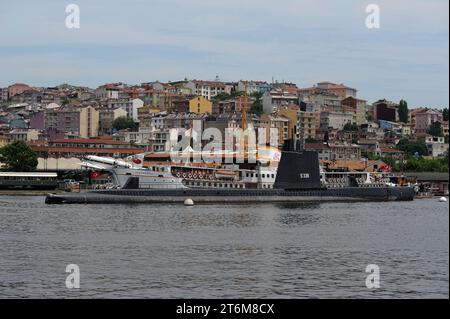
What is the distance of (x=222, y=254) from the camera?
106 feet

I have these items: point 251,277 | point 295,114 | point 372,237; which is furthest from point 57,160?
point 251,277

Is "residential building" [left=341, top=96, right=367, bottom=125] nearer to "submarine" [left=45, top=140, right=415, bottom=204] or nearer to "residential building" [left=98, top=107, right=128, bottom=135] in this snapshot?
"residential building" [left=98, top=107, right=128, bottom=135]

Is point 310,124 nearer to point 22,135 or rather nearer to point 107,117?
point 107,117

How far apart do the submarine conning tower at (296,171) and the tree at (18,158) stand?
4835 centimetres

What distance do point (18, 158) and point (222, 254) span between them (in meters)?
77.3

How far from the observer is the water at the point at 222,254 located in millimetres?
25125

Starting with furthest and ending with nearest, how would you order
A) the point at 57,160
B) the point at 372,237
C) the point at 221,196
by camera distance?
the point at 57,160 < the point at 221,196 < the point at 372,237

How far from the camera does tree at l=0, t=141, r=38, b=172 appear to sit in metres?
106

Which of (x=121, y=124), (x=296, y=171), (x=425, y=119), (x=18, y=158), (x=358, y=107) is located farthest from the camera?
(x=358, y=107)

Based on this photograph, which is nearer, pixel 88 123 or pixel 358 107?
pixel 88 123

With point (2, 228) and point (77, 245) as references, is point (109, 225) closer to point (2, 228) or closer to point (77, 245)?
point (2, 228)

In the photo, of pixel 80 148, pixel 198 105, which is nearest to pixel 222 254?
pixel 80 148
